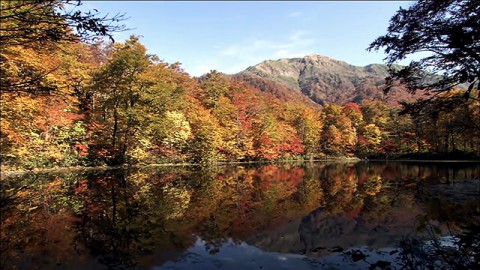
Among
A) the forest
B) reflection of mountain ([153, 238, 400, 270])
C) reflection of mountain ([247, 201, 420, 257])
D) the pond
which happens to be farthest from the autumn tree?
reflection of mountain ([153, 238, 400, 270])

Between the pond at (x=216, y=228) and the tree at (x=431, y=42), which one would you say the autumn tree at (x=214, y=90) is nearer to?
the pond at (x=216, y=228)

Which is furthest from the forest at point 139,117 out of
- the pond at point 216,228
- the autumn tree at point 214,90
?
the pond at point 216,228

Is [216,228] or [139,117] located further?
[139,117]

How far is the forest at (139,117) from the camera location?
667 cm

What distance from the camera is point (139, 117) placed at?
85.1ft

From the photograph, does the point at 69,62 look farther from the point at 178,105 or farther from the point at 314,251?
the point at 314,251

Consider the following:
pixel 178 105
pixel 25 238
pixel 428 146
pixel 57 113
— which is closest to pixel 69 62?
pixel 57 113

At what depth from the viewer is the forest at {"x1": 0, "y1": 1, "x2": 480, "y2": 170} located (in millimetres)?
6672

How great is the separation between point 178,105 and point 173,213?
2491cm

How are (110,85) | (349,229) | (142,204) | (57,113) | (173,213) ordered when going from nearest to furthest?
1. (349,229)
2. (173,213)
3. (142,204)
4. (57,113)
5. (110,85)

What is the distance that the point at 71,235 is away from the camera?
7203 millimetres

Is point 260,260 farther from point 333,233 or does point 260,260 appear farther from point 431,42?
point 431,42

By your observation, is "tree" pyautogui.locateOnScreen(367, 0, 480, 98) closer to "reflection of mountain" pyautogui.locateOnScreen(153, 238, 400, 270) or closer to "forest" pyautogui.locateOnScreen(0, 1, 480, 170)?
"forest" pyautogui.locateOnScreen(0, 1, 480, 170)

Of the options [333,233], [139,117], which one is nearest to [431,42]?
[333,233]
